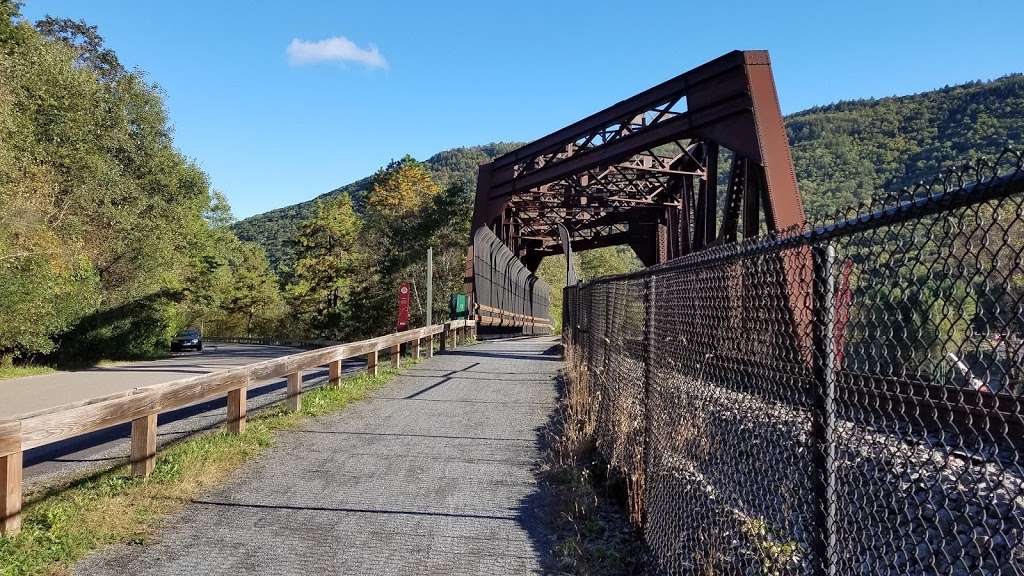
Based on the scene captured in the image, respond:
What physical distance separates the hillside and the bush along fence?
197 feet

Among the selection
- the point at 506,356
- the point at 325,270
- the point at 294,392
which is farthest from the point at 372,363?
the point at 325,270

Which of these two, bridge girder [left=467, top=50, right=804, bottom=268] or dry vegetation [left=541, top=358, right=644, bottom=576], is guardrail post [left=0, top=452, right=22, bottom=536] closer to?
dry vegetation [left=541, top=358, right=644, bottom=576]

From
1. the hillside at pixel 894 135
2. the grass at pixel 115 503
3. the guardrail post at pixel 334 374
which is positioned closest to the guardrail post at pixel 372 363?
the guardrail post at pixel 334 374

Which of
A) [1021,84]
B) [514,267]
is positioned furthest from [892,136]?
[514,267]

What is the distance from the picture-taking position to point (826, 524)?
2.42 metres

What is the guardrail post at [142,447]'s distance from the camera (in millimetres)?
5836

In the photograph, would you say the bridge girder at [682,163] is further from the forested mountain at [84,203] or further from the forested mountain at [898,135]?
the forested mountain at [898,135]

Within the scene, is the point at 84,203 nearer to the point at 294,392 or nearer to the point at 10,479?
the point at 294,392

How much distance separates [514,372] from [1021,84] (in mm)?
115126

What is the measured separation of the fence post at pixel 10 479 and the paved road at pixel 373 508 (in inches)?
25.4

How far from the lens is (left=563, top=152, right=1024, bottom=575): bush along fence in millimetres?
1812

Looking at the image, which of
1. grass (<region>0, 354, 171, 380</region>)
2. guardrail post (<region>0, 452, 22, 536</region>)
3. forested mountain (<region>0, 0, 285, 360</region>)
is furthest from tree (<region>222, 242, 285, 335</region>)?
guardrail post (<region>0, 452, 22, 536</region>)

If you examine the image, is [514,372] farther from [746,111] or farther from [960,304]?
[960,304]

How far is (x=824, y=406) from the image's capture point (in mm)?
2449
